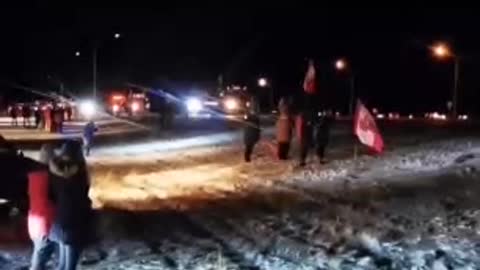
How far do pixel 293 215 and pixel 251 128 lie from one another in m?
11.7

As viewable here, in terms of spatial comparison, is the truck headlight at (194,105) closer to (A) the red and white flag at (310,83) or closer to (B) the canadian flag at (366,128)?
(A) the red and white flag at (310,83)

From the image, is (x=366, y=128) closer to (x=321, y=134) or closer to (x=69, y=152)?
(x=321, y=134)

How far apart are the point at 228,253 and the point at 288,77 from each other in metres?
121

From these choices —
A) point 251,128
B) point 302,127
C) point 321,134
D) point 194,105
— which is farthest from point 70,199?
point 194,105

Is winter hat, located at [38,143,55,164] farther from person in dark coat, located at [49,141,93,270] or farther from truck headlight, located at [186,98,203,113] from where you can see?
truck headlight, located at [186,98,203,113]

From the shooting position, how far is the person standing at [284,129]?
26.9m

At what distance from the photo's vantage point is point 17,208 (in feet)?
50.6

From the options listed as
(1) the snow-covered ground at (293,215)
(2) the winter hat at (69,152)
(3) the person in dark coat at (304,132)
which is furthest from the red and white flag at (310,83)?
(2) the winter hat at (69,152)

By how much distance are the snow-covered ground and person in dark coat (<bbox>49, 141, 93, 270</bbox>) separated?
2462 mm

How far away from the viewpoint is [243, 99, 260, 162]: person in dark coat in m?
28.0

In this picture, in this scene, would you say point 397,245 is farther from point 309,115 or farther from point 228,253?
point 309,115

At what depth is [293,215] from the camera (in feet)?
54.9

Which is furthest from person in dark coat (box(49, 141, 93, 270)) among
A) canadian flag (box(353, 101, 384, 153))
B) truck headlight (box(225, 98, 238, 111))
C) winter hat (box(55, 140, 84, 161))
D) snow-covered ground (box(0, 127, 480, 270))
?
truck headlight (box(225, 98, 238, 111))

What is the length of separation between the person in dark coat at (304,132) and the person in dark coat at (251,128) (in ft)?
5.67
